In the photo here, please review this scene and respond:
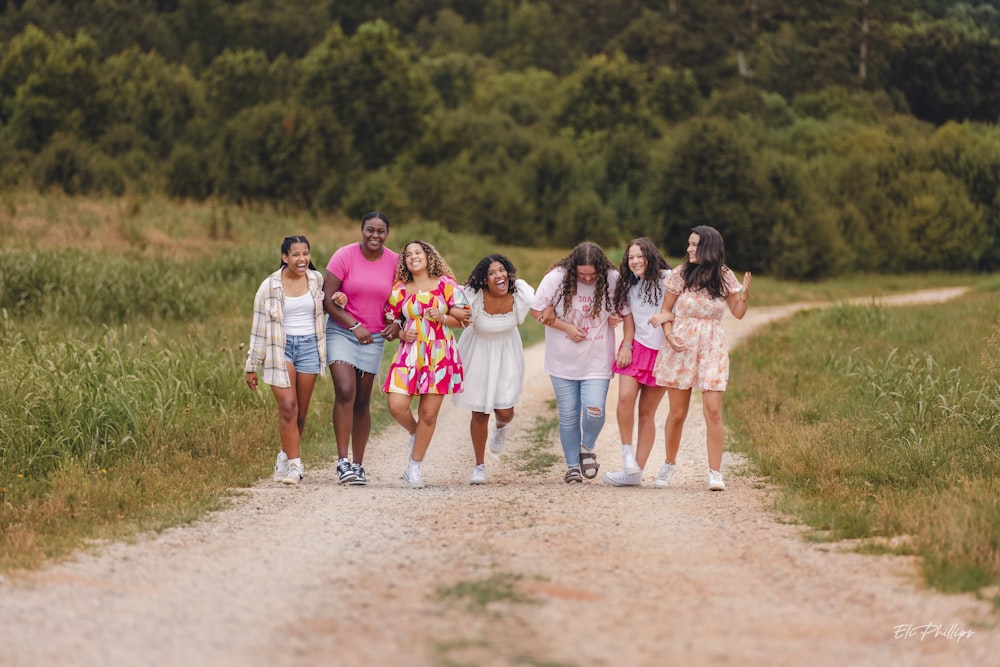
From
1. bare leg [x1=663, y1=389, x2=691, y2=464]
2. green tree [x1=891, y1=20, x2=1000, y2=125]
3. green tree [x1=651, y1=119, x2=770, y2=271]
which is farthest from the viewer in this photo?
green tree [x1=891, y1=20, x2=1000, y2=125]

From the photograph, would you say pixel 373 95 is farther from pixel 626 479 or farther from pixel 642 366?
pixel 626 479

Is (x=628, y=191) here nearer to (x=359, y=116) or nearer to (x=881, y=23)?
(x=359, y=116)

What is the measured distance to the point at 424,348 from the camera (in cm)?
966

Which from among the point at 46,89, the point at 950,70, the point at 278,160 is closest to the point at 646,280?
the point at 278,160

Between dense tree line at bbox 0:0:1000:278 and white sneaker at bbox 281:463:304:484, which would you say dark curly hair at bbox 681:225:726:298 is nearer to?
white sneaker at bbox 281:463:304:484

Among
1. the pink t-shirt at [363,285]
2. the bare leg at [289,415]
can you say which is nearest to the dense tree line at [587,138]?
the pink t-shirt at [363,285]

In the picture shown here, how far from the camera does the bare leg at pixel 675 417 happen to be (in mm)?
9672

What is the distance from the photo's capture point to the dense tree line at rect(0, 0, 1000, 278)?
49.9m

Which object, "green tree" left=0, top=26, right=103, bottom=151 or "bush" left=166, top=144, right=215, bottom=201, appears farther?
"green tree" left=0, top=26, right=103, bottom=151

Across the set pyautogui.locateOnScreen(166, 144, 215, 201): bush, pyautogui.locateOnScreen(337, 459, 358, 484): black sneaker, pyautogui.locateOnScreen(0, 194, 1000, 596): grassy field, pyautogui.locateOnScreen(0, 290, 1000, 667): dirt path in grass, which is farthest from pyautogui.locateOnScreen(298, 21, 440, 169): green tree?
pyautogui.locateOnScreen(0, 290, 1000, 667): dirt path in grass

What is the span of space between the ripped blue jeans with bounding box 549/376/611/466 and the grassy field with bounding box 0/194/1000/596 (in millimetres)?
1463

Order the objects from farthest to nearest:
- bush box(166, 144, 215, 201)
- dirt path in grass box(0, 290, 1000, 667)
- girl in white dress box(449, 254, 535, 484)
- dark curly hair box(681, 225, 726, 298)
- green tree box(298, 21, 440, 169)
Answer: green tree box(298, 21, 440, 169)
bush box(166, 144, 215, 201)
girl in white dress box(449, 254, 535, 484)
dark curly hair box(681, 225, 726, 298)
dirt path in grass box(0, 290, 1000, 667)

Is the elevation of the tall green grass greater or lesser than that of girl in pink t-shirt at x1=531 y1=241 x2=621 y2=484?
lesser

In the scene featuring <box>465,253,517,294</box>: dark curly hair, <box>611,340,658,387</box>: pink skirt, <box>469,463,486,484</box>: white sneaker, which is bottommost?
<box>469,463,486,484</box>: white sneaker
